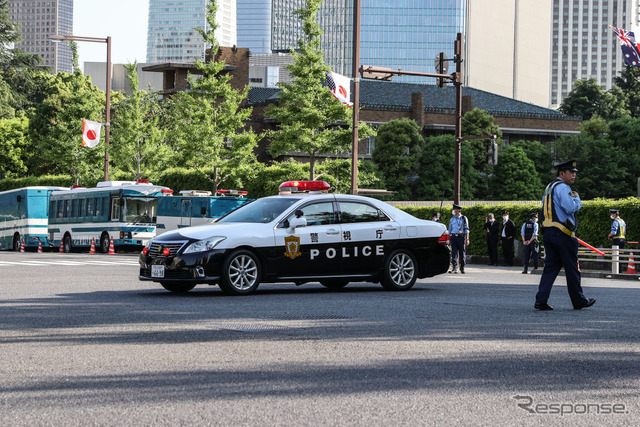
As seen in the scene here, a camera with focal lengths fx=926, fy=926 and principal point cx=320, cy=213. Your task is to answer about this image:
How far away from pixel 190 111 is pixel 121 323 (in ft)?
122

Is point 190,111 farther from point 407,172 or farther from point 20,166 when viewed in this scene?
point 20,166

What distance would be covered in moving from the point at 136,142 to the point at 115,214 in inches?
754

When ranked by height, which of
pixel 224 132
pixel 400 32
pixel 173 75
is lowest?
pixel 224 132

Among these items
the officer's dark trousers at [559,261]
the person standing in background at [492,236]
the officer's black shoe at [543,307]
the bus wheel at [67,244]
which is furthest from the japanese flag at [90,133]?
the officer's dark trousers at [559,261]

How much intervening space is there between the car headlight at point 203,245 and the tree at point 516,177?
2265 inches

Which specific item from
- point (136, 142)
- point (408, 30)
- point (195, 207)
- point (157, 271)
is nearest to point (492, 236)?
point (195, 207)

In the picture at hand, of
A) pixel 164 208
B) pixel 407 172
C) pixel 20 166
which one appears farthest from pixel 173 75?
pixel 164 208

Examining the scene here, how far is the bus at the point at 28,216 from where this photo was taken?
139ft

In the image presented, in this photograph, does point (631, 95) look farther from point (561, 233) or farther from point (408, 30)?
point (561, 233)

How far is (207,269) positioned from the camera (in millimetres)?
13133

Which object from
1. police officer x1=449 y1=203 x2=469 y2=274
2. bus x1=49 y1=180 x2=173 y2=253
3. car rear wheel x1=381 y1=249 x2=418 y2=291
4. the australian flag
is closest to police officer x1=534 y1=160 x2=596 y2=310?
car rear wheel x1=381 y1=249 x2=418 y2=291

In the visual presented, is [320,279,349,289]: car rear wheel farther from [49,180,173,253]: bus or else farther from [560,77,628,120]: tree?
[560,77,628,120]: tree

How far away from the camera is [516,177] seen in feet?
229

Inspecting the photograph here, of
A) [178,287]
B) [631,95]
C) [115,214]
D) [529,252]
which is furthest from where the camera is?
[631,95]
